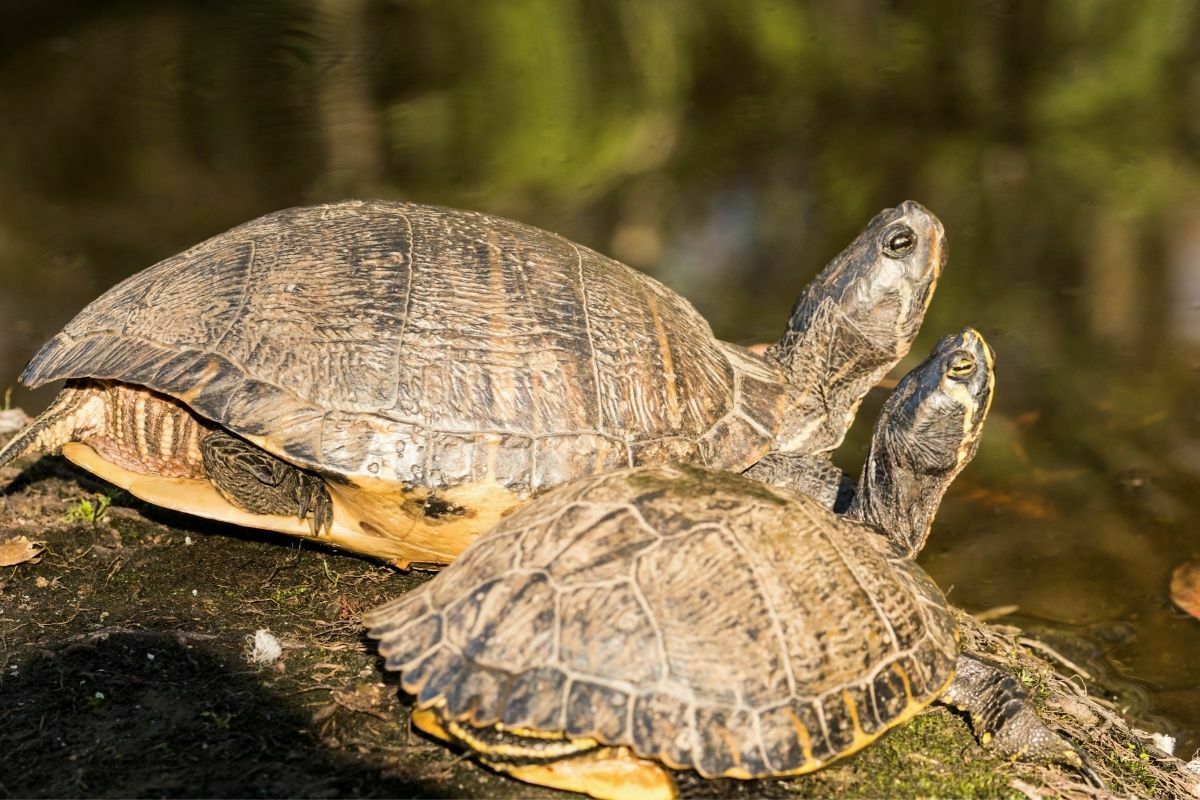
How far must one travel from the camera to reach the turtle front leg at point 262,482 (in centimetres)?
435

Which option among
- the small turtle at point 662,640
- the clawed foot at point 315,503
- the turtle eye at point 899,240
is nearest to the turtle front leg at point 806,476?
the turtle eye at point 899,240

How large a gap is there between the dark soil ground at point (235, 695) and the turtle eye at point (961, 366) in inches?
47.0

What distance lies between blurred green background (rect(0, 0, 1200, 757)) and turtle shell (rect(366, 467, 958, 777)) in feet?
8.15

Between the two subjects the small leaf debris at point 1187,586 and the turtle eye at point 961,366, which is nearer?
the turtle eye at point 961,366

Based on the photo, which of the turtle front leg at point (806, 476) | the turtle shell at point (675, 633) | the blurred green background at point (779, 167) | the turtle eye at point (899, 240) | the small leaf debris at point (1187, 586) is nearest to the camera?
the turtle shell at point (675, 633)

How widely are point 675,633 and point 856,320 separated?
2.63 metres

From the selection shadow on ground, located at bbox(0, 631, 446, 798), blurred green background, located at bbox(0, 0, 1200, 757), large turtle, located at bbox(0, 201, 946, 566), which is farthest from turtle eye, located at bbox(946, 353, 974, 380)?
shadow on ground, located at bbox(0, 631, 446, 798)

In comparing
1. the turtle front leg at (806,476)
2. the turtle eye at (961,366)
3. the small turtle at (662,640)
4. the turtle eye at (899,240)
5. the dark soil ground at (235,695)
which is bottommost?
the dark soil ground at (235,695)

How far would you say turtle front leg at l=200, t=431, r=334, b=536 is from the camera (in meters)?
4.35

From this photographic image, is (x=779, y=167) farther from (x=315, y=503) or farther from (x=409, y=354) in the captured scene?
(x=315, y=503)

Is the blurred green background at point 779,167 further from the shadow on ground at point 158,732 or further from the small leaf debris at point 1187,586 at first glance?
the shadow on ground at point 158,732

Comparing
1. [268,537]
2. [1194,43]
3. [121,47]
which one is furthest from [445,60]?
[268,537]

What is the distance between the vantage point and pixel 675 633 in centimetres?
337

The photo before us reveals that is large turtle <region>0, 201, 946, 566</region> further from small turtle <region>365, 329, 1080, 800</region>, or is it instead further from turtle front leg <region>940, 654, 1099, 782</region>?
turtle front leg <region>940, 654, 1099, 782</region>
